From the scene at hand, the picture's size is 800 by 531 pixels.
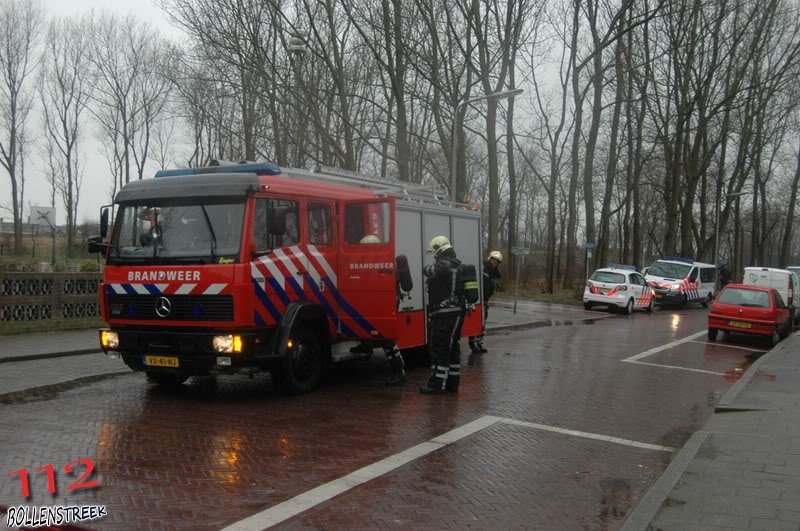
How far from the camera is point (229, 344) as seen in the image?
27.2ft

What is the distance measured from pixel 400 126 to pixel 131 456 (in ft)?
66.4

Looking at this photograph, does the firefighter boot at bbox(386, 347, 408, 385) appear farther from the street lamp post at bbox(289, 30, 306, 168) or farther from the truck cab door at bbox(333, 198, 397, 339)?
the street lamp post at bbox(289, 30, 306, 168)

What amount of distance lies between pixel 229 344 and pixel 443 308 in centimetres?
281

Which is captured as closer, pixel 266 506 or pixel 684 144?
pixel 266 506

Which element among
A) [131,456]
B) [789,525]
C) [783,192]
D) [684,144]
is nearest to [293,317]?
[131,456]

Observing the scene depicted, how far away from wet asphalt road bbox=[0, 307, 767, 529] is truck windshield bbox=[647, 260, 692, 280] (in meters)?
23.5

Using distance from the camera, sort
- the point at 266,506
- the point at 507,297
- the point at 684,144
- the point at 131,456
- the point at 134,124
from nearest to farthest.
Answer: the point at 266,506
the point at 131,456
the point at 507,297
the point at 684,144
the point at 134,124

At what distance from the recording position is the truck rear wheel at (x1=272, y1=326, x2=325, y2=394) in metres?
9.09

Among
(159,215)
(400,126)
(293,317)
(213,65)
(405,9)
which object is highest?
(405,9)

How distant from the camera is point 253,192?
8.52 meters

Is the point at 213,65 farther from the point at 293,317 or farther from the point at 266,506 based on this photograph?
the point at 266,506

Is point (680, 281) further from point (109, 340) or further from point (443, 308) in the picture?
point (109, 340)

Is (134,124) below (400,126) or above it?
above

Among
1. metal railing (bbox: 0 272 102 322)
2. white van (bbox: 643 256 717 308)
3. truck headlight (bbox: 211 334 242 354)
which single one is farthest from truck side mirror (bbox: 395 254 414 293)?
white van (bbox: 643 256 717 308)
